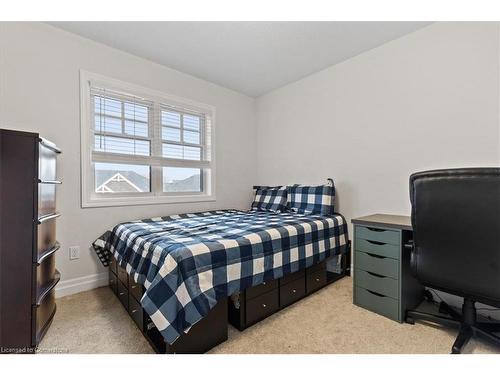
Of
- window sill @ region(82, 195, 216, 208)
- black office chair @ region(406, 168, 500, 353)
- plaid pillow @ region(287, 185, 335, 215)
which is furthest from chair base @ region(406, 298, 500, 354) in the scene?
window sill @ region(82, 195, 216, 208)

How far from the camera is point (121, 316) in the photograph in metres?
1.77

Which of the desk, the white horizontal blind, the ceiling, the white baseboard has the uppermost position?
the ceiling

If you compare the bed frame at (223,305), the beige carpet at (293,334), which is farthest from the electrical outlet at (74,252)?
the beige carpet at (293,334)

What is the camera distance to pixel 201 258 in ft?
4.46

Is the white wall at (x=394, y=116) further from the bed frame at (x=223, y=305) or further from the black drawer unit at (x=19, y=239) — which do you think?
the black drawer unit at (x=19, y=239)

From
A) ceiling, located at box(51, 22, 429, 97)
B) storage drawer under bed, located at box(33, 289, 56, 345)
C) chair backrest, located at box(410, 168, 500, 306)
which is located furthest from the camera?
ceiling, located at box(51, 22, 429, 97)

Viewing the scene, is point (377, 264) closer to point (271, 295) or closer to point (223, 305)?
point (271, 295)

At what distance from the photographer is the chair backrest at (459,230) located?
1119 millimetres

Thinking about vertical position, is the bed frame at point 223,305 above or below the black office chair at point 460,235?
below

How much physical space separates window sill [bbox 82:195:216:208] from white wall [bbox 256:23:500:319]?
1256mm

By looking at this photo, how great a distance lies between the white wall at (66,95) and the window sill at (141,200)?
49 millimetres

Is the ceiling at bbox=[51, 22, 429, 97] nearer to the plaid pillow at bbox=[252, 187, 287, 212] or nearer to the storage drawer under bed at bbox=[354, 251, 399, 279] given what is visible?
the plaid pillow at bbox=[252, 187, 287, 212]

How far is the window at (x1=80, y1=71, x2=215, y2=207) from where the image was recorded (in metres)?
2.31

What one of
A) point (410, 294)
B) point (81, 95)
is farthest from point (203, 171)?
point (410, 294)
